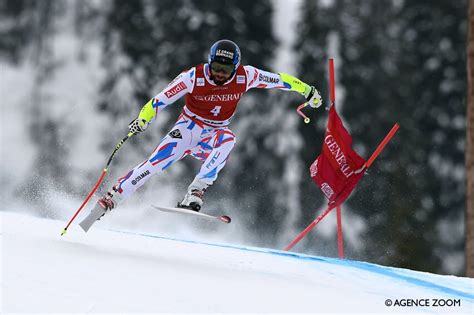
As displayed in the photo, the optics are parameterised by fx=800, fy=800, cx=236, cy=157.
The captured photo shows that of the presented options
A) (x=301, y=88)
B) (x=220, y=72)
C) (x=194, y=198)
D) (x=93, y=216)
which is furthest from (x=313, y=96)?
(x=93, y=216)

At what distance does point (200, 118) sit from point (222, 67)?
645 mm

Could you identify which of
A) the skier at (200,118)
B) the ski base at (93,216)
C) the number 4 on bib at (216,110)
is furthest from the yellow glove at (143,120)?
the ski base at (93,216)

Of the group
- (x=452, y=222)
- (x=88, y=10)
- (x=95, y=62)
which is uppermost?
(x=88, y=10)

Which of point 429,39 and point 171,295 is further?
point 429,39

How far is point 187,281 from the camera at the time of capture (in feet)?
19.6

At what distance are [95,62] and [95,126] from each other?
2506 millimetres

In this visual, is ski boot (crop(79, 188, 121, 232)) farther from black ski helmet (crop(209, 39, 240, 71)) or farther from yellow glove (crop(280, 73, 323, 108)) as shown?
yellow glove (crop(280, 73, 323, 108))

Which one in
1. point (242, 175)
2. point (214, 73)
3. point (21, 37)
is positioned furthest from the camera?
point (21, 37)

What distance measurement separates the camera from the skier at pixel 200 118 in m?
7.75

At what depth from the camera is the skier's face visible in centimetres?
766

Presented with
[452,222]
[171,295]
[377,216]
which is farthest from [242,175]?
[171,295]

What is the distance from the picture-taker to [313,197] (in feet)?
74.0

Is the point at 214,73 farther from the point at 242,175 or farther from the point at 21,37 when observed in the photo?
the point at 21,37

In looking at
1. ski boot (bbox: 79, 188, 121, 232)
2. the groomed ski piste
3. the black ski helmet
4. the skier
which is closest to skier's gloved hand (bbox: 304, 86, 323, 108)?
the skier
